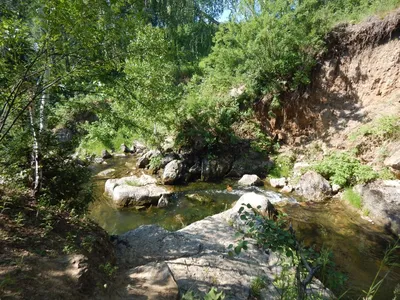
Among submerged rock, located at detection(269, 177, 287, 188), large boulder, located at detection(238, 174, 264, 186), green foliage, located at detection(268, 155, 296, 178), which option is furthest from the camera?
green foliage, located at detection(268, 155, 296, 178)

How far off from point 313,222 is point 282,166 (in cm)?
382

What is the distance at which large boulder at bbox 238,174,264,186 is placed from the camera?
30.0ft

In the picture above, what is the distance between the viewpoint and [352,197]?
7.30 metres

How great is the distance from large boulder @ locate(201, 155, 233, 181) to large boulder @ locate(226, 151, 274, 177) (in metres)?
0.24

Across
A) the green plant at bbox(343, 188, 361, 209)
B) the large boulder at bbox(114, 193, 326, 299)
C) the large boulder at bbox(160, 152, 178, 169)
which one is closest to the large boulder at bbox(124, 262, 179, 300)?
the large boulder at bbox(114, 193, 326, 299)

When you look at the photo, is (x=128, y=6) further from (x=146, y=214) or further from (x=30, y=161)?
(x=146, y=214)

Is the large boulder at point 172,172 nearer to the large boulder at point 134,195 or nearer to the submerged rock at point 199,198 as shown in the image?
the submerged rock at point 199,198

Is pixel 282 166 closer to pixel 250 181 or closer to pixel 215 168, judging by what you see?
pixel 250 181

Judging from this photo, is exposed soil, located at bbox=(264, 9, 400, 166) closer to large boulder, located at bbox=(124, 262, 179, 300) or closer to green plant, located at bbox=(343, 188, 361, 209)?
green plant, located at bbox=(343, 188, 361, 209)

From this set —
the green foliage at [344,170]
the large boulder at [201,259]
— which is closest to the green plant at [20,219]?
the large boulder at [201,259]

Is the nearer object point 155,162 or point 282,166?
point 282,166

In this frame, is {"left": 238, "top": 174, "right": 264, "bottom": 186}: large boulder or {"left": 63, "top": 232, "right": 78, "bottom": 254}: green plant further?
{"left": 238, "top": 174, "right": 264, "bottom": 186}: large boulder

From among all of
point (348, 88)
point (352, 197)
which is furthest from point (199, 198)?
point (348, 88)

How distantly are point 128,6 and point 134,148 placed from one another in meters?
12.1
